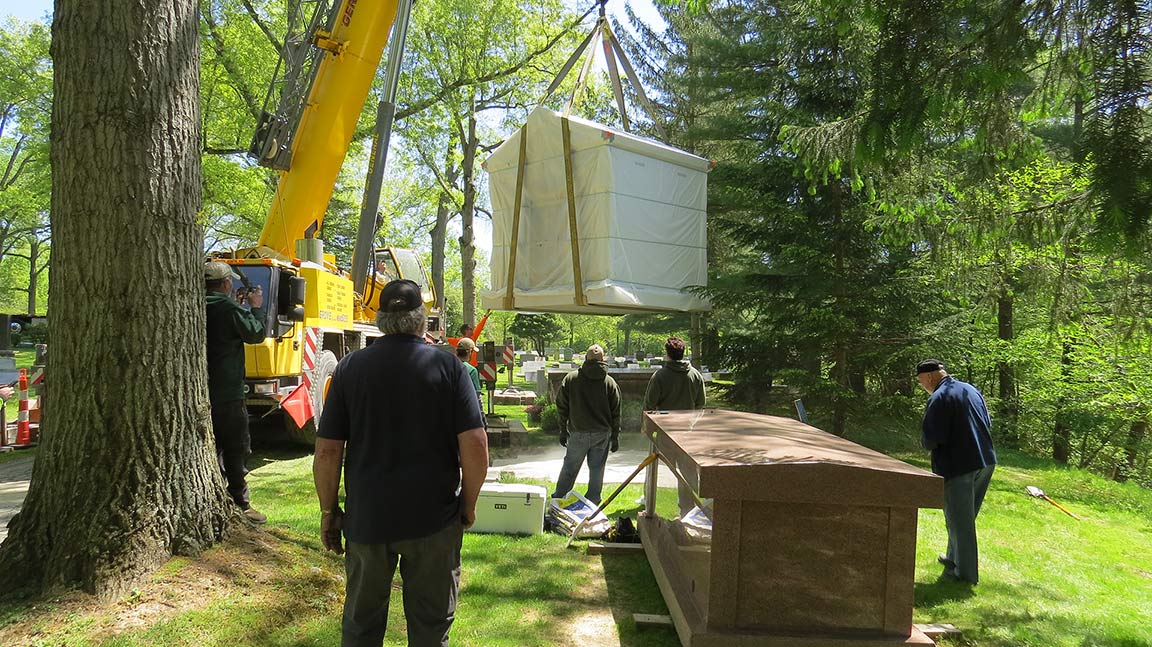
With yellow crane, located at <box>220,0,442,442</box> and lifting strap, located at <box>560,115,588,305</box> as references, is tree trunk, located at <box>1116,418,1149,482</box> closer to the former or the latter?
lifting strap, located at <box>560,115,588,305</box>

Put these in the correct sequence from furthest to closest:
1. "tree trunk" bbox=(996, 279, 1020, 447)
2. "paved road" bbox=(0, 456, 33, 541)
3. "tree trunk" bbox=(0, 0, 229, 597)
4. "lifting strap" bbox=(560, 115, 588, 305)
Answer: "tree trunk" bbox=(996, 279, 1020, 447)
"lifting strap" bbox=(560, 115, 588, 305)
"paved road" bbox=(0, 456, 33, 541)
"tree trunk" bbox=(0, 0, 229, 597)

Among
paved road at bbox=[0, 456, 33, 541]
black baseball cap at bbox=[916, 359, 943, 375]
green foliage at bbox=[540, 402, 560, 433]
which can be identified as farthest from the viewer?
green foliage at bbox=[540, 402, 560, 433]

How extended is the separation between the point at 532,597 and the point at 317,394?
5.40 m

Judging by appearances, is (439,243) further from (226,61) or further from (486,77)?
(226,61)

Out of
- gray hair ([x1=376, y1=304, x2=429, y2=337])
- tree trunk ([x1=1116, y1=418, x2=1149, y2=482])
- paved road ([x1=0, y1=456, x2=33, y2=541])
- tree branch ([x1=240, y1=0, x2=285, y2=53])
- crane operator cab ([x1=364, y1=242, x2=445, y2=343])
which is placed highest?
tree branch ([x1=240, y1=0, x2=285, y2=53])

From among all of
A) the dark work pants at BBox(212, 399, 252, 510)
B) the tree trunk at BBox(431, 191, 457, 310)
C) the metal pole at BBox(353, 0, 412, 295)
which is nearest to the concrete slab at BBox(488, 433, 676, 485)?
the dark work pants at BBox(212, 399, 252, 510)

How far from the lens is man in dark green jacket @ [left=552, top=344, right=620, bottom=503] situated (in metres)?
6.59

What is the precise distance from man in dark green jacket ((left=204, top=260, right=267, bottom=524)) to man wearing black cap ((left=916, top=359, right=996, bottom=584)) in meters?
5.00

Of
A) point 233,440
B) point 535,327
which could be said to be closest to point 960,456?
point 233,440

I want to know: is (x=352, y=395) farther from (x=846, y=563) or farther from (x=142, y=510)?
(x=846, y=563)

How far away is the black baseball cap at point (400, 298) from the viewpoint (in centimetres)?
297

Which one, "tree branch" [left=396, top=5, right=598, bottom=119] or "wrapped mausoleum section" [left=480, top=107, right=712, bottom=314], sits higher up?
"tree branch" [left=396, top=5, right=598, bottom=119]

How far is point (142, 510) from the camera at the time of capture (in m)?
3.63

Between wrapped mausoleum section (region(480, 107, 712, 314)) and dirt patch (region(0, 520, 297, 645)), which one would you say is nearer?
dirt patch (region(0, 520, 297, 645))
